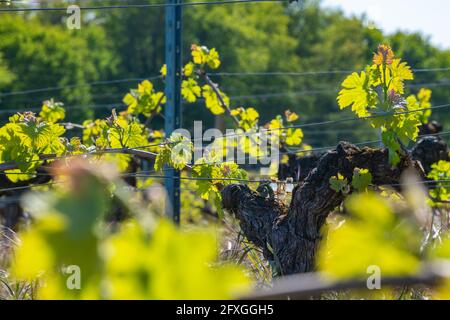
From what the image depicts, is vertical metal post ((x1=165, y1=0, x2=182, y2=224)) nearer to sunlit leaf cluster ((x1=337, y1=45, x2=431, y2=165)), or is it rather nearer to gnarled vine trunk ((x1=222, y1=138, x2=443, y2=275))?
gnarled vine trunk ((x1=222, y1=138, x2=443, y2=275))

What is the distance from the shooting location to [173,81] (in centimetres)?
847

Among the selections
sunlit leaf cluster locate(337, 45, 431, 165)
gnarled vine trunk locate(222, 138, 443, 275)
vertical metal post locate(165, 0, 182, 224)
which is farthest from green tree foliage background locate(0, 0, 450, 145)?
sunlit leaf cluster locate(337, 45, 431, 165)

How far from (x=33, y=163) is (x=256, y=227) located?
5.96ft

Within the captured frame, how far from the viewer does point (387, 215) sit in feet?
5.02

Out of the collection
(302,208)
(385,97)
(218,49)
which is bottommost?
(302,208)

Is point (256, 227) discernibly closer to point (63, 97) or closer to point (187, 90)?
point (187, 90)

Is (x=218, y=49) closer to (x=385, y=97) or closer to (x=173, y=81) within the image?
(x=173, y=81)

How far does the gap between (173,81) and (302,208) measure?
370 centimetres

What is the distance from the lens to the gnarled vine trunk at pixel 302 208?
4988mm

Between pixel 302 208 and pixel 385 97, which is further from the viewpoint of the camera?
pixel 385 97

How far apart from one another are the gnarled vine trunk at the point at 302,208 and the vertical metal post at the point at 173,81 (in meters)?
2.83

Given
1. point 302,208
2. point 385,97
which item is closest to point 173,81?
point 385,97
